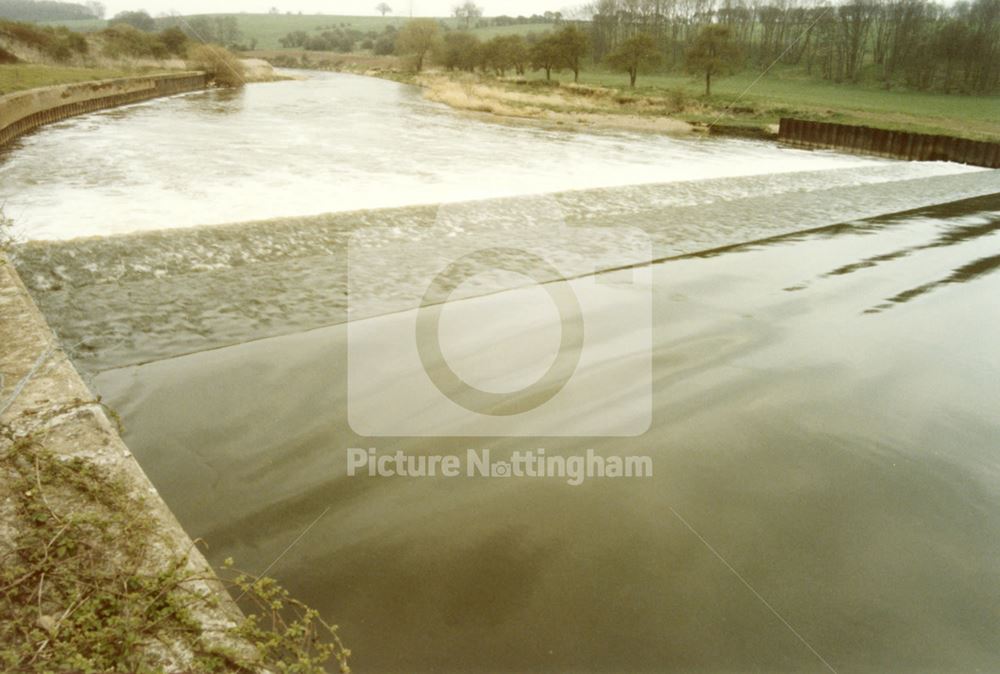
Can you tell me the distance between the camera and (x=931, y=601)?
335 cm

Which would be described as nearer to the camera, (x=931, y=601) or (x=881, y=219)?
(x=931, y=601)

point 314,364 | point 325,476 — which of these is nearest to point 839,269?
point 314,364

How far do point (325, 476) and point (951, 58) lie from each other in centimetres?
6494

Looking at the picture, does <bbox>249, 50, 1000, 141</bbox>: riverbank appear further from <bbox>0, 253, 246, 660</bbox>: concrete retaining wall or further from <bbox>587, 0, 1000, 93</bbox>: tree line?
<bbox>0, 253, 246, 660</bbox>: concrete retaining wall

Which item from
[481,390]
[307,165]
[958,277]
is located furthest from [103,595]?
[307,165]

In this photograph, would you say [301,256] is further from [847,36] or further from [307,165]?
[847,36]

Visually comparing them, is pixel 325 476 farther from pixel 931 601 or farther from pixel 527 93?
pixel 527 93

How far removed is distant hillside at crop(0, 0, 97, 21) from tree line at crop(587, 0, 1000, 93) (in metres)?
101

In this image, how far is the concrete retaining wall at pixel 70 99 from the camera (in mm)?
18942

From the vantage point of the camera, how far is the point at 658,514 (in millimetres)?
3887

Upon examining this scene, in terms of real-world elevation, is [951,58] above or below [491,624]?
above

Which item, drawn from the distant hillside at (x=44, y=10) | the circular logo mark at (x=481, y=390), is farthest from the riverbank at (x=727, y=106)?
the distant hillside at (x=44, y=10)

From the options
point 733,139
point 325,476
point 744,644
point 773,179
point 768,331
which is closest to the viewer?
point 744,644

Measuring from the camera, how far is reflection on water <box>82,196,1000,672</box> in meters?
3.07
